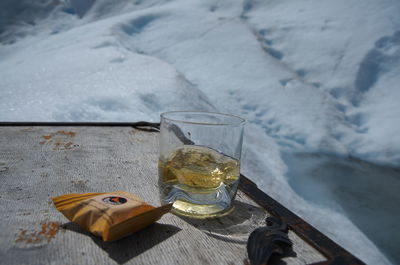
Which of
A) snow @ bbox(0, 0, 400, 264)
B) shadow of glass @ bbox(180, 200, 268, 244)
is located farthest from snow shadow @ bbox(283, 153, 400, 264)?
shadow of glass @ bbox(180, 200, 268, 244)

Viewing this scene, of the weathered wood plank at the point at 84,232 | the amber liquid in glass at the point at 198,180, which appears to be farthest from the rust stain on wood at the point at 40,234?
the amber liquid in glass at the point at 198,180

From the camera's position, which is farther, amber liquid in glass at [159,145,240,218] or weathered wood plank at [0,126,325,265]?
amber liquid in glass at [159,145,240,218]

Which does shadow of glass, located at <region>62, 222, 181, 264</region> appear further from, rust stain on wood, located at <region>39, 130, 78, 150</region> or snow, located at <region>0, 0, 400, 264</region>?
snow, located at <region>0, 0, 400, 264</region>

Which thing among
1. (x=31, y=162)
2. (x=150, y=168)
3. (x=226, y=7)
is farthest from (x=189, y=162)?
(x=226, y=7)

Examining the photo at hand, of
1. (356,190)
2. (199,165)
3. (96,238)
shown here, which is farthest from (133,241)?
(356,190)

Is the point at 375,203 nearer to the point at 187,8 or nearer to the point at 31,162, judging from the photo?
the point at 31,162

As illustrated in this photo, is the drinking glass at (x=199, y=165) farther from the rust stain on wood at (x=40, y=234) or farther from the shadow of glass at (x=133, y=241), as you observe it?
the rust stain on wood at (x=40, y=234)
